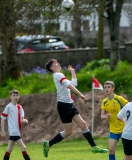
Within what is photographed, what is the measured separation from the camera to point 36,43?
29781mm

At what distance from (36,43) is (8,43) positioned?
612 centimetres

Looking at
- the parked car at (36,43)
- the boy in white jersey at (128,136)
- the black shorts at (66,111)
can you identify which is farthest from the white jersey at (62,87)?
the parked car at (36,43)

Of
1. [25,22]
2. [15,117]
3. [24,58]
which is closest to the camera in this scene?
[15,117]

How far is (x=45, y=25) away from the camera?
2266 cm

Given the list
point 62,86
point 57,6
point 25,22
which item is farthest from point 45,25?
point 62,86

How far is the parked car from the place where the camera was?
2440cm

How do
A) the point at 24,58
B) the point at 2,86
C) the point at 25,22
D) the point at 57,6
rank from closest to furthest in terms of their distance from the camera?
the point at 57,6, the point at 25,22, the point at 2,86, the point at 24,58

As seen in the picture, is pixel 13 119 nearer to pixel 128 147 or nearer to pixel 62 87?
pixel 62 87

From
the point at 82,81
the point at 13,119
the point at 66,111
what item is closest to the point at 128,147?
the point at 66,111

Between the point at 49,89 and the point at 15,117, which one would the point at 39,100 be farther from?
the point at 15,117

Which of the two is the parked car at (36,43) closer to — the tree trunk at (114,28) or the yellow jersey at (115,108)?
the tree trunk at (114,28)

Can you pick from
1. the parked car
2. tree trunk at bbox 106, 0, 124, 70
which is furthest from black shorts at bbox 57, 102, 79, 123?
tree trunk at bbox 106, 0, 124, 70

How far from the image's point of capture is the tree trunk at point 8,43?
2120 cm

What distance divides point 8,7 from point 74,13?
7.35ft
